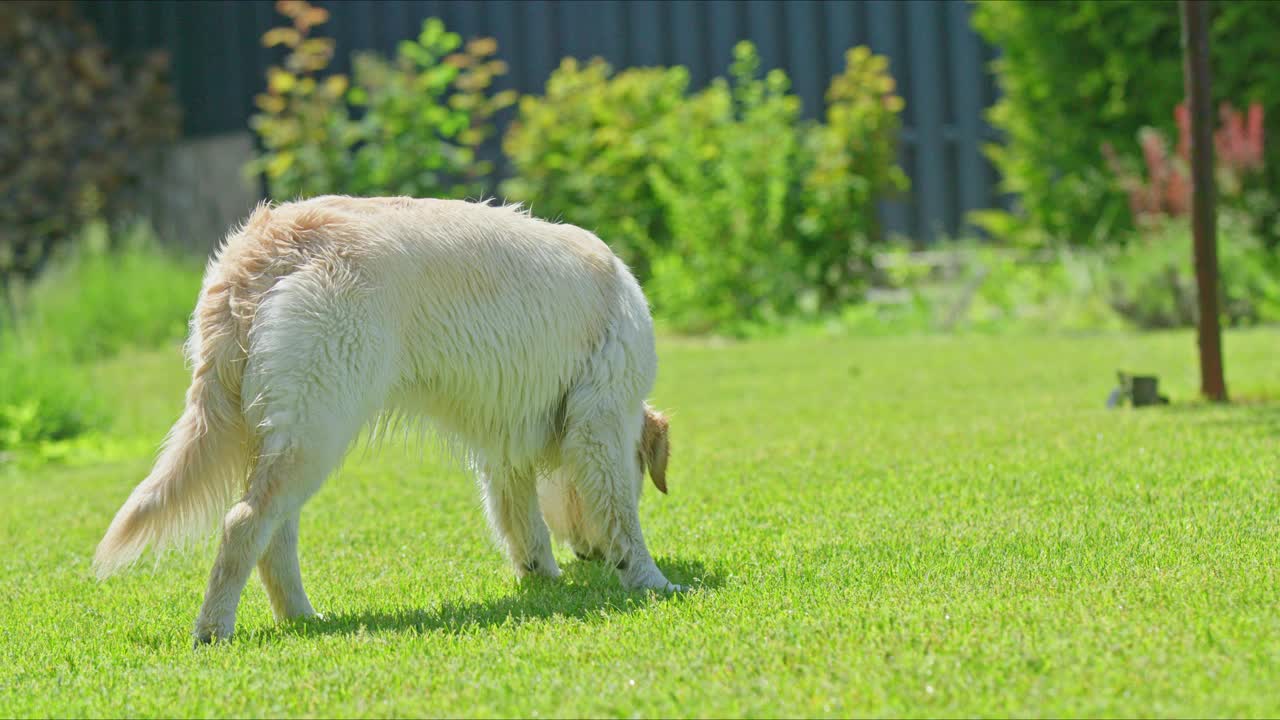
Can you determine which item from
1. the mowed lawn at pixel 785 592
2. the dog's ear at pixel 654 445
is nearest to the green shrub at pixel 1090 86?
the mowed lawn at pixel 785 592

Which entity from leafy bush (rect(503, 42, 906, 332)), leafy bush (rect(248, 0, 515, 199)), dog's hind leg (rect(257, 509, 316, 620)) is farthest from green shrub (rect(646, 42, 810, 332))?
dog's hind leg (rect(257, 509, 316, 620))

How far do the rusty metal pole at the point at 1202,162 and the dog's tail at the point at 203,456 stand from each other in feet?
17.0

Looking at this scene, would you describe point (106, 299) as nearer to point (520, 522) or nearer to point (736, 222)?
point (736, 222)

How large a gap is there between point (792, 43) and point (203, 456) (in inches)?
529

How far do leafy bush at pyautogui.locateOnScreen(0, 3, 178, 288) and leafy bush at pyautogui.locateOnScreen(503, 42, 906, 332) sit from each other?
5464mm

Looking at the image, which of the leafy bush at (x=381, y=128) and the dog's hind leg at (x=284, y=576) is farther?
the leafy bush at (x=381, y=128)

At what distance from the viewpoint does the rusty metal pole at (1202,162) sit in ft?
24.1

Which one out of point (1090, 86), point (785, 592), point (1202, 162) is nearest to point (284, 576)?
point (785, 592)

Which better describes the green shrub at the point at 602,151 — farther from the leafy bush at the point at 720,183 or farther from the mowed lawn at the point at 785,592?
the mowed lawn at the point at 785,592

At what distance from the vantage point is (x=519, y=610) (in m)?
4.31

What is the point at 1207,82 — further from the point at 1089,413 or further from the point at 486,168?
the point at 486,168

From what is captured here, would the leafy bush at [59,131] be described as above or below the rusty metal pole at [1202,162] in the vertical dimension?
above

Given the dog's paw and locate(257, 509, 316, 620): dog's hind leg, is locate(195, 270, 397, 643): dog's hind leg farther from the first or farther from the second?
the dog's paw

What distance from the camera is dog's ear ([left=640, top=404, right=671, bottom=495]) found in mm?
4992
